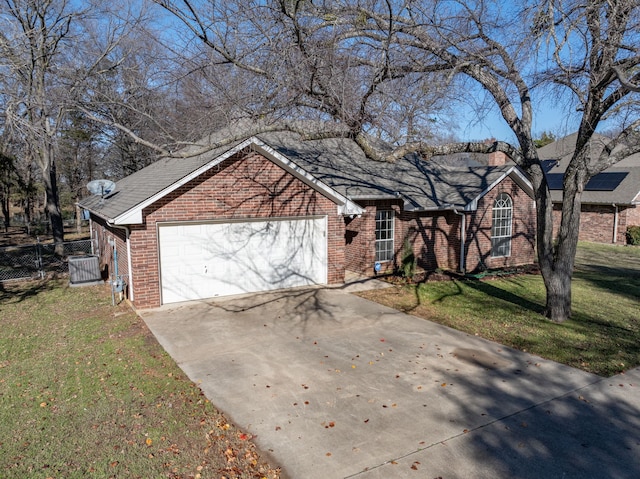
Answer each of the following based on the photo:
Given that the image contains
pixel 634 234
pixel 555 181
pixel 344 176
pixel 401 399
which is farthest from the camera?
pixel 555 181

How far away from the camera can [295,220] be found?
41.9 ft

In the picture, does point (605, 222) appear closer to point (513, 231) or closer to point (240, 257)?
point (513, 231)

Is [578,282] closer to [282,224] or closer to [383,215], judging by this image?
[383,215]

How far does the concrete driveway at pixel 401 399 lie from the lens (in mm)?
4973

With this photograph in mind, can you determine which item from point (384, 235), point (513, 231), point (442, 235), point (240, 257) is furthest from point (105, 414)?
point (513, 231)

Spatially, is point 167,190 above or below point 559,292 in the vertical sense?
above

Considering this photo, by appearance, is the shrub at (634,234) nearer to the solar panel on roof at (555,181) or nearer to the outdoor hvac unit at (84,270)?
the solar panel on roof at (555,181)

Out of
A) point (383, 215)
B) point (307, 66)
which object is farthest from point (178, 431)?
point (383, 215)

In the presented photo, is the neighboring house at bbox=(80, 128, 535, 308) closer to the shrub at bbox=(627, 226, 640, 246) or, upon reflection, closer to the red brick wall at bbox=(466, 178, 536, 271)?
the red brick wall at bbox=(466, 178, 536, 271)

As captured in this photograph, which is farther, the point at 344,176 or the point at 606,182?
the point at 606,182

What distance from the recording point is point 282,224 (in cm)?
1264

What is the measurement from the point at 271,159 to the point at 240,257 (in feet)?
9.00

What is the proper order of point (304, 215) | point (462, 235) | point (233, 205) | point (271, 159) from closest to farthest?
1. point (233, 205)
2. point (271, 159)
3. point (304, 215)
4. point (462, 235)

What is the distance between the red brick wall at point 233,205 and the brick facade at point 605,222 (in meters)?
17.8
